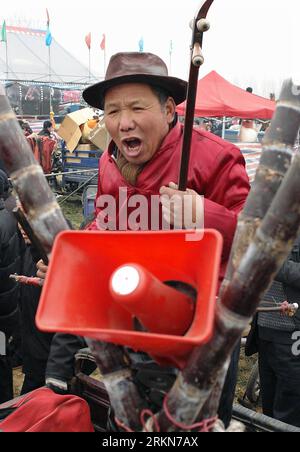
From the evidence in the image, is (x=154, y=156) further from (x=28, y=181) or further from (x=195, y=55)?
(x=28, y=181)

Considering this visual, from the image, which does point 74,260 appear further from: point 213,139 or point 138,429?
point 213,139

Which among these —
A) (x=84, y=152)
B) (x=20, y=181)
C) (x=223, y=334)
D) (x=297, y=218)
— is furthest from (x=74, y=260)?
(x=84, y=152)

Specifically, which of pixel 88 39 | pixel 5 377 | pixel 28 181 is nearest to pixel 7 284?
pixel 5 377

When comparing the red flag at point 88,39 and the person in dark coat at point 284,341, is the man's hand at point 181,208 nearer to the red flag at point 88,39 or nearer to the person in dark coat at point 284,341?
the person in dark coat at point 284,341

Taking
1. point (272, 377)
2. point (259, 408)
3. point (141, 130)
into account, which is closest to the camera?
point (141, 130)

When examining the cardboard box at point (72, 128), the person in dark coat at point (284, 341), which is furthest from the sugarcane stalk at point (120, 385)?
the cardboard box at point (72, 128)

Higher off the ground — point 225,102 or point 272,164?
point 272,164

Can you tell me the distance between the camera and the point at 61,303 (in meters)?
0.83

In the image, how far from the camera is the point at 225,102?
8.60 metres

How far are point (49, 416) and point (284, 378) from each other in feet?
5.83

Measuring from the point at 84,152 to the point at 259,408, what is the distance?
738 centimetres

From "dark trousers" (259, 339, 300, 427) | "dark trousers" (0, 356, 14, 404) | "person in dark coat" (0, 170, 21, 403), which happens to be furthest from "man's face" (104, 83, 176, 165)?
"dark trousers" (0, 356, 14, 404)

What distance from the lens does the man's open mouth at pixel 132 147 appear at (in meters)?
1.49

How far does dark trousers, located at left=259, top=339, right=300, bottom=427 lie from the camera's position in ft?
8.63
